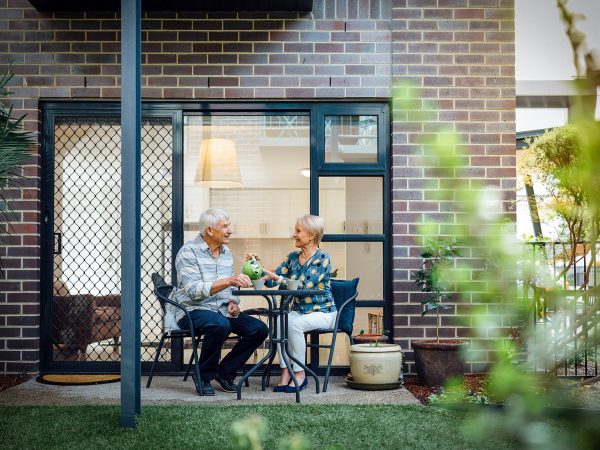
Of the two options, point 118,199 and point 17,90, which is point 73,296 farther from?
point 17,90

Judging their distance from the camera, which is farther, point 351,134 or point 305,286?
point 351,134

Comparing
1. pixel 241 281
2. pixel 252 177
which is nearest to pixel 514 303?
pixel 241 281

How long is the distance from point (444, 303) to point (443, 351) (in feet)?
1.81

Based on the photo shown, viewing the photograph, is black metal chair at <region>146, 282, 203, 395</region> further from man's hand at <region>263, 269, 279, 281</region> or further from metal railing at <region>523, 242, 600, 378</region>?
metal railing at <region>523, 242, 600, 378</region>

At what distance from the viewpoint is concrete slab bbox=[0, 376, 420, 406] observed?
4.69 m

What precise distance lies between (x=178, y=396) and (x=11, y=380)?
145 cm

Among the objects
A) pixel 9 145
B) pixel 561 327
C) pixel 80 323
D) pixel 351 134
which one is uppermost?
pixel 351 134

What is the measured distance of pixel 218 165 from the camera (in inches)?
234

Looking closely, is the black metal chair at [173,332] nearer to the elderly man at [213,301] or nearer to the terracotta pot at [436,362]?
the elderly man at [213,301]

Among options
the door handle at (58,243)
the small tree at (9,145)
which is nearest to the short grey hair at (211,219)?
the small tree at (9,145)

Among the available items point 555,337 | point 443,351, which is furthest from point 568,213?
point 443,351

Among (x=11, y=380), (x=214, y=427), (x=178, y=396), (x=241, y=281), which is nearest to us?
(x=214, y=427)

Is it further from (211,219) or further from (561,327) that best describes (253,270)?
(561,327)

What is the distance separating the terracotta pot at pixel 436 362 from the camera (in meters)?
5.11
